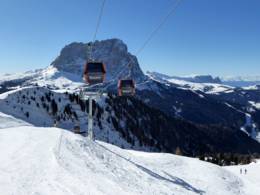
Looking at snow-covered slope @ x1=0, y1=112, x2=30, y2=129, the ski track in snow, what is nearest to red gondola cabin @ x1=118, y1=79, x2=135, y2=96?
the ski track in snow

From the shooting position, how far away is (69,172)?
2330cm

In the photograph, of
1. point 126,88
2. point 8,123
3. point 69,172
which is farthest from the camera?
point 8,123

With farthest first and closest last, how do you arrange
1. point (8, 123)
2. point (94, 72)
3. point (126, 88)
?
point (8, 123) → point (126, 88) → point (94, 72)

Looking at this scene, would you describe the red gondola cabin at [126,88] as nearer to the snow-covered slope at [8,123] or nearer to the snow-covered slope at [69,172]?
the snow-covered slope at [69,172]

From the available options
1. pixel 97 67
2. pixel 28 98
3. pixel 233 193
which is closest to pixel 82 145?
pixel 97 67

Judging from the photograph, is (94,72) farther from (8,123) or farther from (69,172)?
(8,123)

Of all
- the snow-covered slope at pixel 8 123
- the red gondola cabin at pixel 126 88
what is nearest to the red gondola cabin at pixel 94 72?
the red gondola cabin at pixel 126 88

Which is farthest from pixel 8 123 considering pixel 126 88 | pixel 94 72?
pixel 94 72

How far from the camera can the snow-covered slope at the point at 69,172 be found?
20.3 metres

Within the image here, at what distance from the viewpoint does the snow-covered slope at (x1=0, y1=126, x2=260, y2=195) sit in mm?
20309

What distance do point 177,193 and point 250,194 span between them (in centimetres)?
1986

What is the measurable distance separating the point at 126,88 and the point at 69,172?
71.6 feet

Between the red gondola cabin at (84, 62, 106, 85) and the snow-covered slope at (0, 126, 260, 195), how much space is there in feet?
21.9

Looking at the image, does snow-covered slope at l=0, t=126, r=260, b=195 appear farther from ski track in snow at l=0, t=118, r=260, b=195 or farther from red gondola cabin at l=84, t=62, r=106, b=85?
red gondola cabin at l=84, t=62, r=106, b=85
